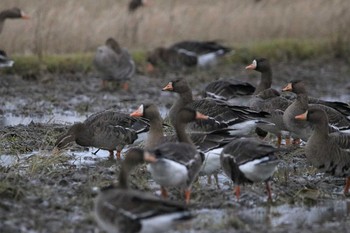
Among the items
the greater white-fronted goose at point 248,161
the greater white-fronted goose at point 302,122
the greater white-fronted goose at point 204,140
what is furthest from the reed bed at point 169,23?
the greater white-fronted goose at point 248,161

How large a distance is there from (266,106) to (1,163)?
5.04m

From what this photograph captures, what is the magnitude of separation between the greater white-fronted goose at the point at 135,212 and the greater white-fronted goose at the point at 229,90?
7605 mm

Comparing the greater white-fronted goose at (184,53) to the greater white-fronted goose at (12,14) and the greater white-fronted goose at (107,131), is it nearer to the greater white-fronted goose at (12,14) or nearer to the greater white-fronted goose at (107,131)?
the greater white-fronted goose at (12,14)

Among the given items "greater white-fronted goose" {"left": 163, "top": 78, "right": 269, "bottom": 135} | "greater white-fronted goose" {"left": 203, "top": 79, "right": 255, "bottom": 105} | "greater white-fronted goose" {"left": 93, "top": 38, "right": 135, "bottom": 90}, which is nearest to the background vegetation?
"greater white-fronted goose" {"left": 93, "top": 38, "right": 135, "bottom": 90}

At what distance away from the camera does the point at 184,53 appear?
78.4 feet

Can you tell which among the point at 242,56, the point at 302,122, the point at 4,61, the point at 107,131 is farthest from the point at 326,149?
the point at 242,56

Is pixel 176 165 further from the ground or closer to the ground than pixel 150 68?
further from the ground

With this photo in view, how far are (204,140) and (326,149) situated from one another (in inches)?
68.1

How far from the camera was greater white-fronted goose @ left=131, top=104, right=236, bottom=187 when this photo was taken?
437 inches

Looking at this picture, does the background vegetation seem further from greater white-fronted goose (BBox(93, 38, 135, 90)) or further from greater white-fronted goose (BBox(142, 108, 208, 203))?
greater white-fronted goose (BBox(142, 108, 208, 203))

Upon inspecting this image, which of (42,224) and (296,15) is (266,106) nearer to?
(42,224)

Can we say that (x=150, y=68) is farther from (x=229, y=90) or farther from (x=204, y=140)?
(x=204, y=140)

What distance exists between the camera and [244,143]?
10461 millimetres

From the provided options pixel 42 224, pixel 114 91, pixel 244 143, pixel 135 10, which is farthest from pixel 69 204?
pixel 135 10
